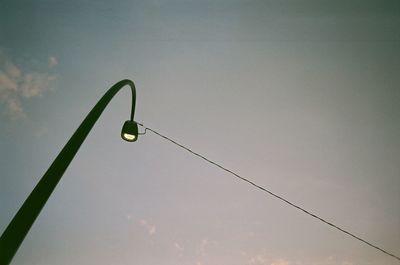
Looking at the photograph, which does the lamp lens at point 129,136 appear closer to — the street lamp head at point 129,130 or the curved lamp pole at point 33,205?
the street lamp head at point 129,130

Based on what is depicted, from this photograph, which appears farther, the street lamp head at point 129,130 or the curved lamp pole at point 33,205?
the street lamp head at point 129,130

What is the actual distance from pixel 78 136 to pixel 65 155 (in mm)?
185

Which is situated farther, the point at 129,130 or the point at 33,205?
the point at 129,130

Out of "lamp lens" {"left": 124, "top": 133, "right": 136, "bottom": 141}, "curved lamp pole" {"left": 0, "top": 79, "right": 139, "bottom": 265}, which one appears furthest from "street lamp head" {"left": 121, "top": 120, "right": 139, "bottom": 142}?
"curved lamp pole" {"left": 0, "top": 79, "right": 139, "bottom": 265}

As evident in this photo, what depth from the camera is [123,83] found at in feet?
9.70

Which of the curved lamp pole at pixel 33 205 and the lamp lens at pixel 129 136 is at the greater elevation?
the lamp lens at pixel 129 136

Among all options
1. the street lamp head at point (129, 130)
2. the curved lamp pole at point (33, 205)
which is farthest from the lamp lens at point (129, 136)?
the curved lamp pole at point (33, 205)

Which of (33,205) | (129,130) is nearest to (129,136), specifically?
(129,130)

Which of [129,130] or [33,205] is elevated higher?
[129,130]

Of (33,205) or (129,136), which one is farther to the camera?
(129,136)

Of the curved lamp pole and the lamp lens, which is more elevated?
the lamp lens

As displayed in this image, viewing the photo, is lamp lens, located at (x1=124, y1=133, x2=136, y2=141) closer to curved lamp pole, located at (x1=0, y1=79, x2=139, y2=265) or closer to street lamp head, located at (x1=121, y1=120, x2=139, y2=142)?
street lamp head, located at (x1=121, y1=120, x2=139, y2=142)

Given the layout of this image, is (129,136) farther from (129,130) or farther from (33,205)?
(33,205)

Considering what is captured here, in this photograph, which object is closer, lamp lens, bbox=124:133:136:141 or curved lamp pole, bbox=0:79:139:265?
curved lamp pole, bbox=0:79:139:265
